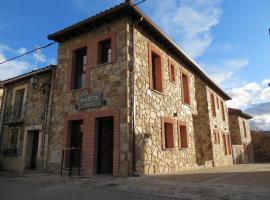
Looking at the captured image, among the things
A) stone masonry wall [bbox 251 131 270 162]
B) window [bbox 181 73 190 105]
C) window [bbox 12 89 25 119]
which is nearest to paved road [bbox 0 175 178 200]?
window [bbox 12 89 25 119]

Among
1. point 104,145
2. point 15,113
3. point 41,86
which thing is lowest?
point 104,145

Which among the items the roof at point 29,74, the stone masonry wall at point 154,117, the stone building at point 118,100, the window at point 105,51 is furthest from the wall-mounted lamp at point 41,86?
the stone masonry wall at point 154,117

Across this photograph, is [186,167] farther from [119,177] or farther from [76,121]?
[76,121]

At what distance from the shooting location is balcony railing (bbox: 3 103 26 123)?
40.5ft

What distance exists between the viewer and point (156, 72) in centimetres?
1099

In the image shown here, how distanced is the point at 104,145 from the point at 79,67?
397 cm

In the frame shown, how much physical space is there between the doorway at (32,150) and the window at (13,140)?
4.04ft

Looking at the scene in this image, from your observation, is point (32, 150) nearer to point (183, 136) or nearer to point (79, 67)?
point (79, 67)

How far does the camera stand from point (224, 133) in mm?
18562

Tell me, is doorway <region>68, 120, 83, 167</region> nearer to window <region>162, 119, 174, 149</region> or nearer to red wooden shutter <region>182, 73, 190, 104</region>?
window <region>162, 119, 174, 149</region>

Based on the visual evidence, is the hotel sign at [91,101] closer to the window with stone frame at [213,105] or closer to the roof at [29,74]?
the roof at [29,74]

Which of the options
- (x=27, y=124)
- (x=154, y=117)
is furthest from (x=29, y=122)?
(x=154, y=117)

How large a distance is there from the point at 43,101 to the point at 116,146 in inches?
214

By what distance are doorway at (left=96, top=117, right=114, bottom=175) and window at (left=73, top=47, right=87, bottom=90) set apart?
7.02 feet
